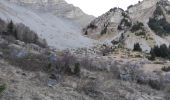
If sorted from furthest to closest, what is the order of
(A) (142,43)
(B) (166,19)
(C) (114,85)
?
1. (B) (166,19)
2. (A) (142,43)
3. (C) (114,85)

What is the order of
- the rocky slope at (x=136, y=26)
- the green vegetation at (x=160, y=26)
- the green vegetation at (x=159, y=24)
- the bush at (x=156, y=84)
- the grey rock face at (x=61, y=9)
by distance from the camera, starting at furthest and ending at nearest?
the grey rock face at (x=61, y=9), the green vegetation at (x=159, y=24), the green vegetation at (x=160, y=26), the rocky slope at (x=136, y=26), the bush at (x=156, y=84)

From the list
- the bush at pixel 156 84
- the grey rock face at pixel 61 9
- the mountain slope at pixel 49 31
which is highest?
the grey rock face at pixel 61 9

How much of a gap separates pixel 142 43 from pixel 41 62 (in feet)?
194

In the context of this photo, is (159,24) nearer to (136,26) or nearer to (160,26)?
(160,26)

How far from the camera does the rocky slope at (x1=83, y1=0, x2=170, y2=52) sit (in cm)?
7400

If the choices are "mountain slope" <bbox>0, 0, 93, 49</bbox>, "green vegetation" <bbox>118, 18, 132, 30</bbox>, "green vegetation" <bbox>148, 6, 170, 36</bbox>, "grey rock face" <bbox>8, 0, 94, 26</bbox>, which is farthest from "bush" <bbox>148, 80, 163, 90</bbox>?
"grey rock face" <bbox>8, 0, 94, 26</bbox>

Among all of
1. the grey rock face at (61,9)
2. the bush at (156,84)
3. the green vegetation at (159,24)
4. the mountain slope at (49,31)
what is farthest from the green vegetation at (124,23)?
the bush at (156,84)

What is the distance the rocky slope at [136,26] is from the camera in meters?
74.0

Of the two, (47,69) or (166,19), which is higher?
(166,19)

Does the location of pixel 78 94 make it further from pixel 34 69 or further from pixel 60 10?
pixel 60 10

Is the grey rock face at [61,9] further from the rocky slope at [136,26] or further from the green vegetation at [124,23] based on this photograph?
the green vegetation at [124,23]

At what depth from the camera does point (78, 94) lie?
11.5 m

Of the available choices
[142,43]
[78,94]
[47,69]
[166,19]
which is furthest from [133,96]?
[166,19]

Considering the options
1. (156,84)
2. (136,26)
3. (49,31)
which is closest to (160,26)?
(136,26)
